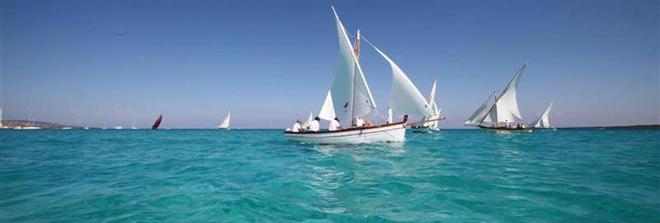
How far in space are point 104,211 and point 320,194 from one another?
4906 millimetres

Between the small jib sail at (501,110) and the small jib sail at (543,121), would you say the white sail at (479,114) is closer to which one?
the small jib sail at (501,110)

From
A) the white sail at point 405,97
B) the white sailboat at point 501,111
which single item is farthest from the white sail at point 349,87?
the white sailboat at point 501,111

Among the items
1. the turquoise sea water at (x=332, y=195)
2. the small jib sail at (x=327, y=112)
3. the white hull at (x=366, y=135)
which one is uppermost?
the small jib sail at (x=327, y=112)

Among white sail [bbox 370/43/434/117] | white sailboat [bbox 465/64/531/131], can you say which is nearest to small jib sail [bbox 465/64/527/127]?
white sailboat [bbox 465/64/531/131]

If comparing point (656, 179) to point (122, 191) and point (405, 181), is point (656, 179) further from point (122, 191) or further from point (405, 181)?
point (122, 191)

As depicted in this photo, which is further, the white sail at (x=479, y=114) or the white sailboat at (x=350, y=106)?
the white sail at (x=479, y=114)

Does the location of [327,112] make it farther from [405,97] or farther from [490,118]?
[490,118]

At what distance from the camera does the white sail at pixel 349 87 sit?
90.9 feet

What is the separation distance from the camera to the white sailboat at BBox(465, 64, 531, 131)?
65.4 metres

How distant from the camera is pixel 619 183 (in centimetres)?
1017

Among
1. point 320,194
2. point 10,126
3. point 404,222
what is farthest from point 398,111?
point 10,126

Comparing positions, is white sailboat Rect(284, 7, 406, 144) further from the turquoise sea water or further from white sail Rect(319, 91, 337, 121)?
the turquoise sea water

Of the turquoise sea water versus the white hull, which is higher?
the white hull

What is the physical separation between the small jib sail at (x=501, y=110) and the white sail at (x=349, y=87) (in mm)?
46751
